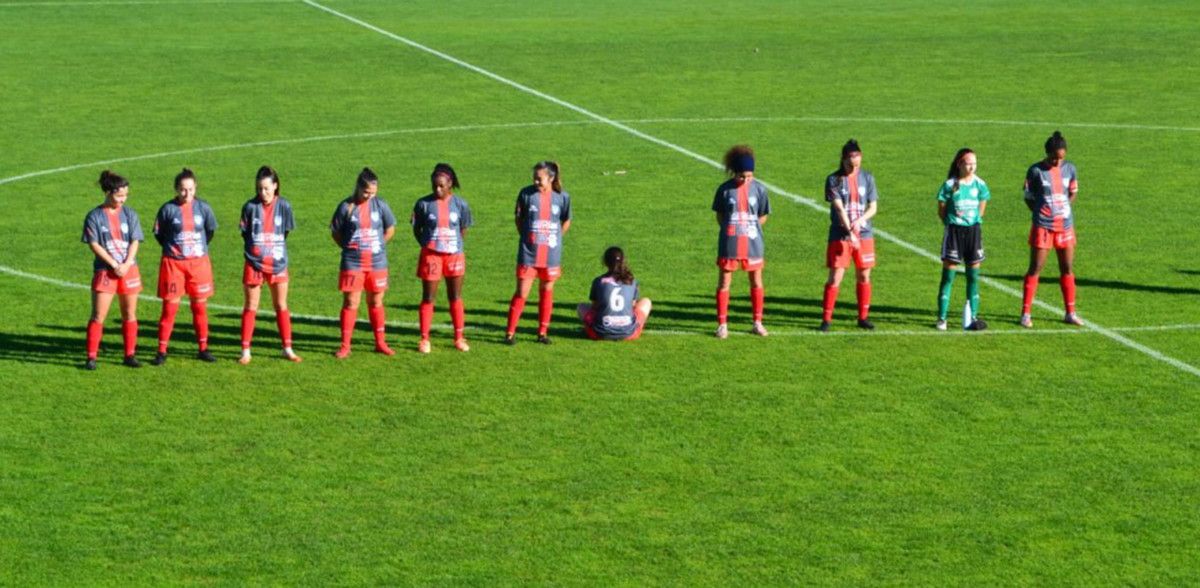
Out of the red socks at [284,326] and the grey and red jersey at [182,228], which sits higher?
the grey and red jersey at [182,228]

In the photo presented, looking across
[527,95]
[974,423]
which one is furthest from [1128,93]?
[974,423]

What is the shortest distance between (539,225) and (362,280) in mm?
2065

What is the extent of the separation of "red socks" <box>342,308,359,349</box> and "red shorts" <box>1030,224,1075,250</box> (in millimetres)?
7867

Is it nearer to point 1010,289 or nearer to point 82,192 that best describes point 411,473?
point 1010,289

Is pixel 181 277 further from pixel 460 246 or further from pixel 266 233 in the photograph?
pixel 460 246

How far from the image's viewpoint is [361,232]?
768 inches

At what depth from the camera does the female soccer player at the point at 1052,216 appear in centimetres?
2108

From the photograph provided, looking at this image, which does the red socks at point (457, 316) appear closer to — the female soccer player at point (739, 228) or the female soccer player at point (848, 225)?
the female soccer player at point (739, 228)

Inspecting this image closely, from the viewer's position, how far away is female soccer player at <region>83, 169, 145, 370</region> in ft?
61.8

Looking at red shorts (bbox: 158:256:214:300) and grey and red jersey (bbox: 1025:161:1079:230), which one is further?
grey and red jersey (bbox: 1025:161:1079:230)

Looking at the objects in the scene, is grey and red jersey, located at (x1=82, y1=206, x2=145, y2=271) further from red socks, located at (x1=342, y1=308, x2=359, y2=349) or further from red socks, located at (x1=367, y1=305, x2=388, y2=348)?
red socks, located at (x1=367, y1=305, x2=388, y2=348)

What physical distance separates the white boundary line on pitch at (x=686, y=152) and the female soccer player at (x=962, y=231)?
1505 millimetres

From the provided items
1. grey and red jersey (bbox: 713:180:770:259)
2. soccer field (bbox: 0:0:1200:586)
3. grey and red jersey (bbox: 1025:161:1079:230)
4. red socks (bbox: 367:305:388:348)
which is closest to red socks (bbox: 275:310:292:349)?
soccer field (bbox: 0:0:1200:586)

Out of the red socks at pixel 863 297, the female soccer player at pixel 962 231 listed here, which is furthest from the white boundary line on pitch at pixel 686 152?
the red socks at pixel 863 297
